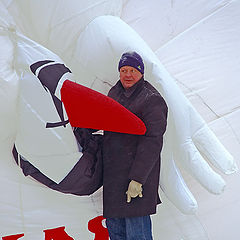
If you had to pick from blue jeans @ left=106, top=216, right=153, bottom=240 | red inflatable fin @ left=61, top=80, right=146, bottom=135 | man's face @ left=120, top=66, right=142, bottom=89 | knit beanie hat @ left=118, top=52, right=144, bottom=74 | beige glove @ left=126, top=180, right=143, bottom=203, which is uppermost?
knit beanie hat @ left=118, top=52, right=144, bottom=74

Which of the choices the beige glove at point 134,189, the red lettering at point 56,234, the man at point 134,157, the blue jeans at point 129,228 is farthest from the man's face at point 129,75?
the red lettering at point 56,234

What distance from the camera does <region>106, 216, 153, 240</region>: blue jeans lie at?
139 cm

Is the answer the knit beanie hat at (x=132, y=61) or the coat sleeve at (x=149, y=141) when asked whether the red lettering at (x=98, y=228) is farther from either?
the knit beanie hat at (x=132, y=61)

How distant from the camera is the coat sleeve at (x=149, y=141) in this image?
1321mm

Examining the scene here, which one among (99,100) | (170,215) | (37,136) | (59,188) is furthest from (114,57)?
(170,215)

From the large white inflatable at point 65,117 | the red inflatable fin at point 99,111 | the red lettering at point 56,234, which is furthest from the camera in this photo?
the red lettering at point 56,234

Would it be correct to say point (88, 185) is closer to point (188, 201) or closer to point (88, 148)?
point (88, 148)

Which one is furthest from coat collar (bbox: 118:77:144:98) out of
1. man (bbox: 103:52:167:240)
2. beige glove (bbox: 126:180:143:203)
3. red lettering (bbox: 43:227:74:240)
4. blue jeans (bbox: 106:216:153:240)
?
red lettering (bbox: 43:227:74:240)

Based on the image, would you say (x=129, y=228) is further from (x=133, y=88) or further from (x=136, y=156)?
(x=133, y=88)

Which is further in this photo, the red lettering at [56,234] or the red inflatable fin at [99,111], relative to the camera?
the red lettering at [56,234]

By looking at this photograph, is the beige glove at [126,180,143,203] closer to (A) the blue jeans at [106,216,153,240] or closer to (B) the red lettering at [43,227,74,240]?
(A) the blue jeans at [106,216,153,240]

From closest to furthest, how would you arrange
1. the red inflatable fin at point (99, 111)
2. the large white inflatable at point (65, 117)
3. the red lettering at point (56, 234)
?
the red inflatable fin at point (99, 111) → the large white inflatable at point (65, 117) → the red lettering at point (56, 234)

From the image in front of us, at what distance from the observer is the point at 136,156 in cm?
134

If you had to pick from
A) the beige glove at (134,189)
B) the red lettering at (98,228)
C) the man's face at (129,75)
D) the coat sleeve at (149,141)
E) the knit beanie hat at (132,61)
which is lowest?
the red lettering at (98,228)
